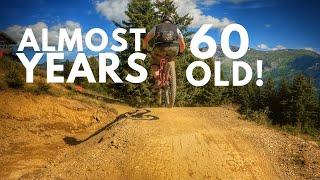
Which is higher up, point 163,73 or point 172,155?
point 163,73

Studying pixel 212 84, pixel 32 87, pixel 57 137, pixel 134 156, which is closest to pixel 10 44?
pixel 212 84

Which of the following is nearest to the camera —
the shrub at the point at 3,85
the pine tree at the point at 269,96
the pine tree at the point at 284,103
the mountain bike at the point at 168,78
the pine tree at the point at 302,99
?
the mountain bike at the point at 168,78

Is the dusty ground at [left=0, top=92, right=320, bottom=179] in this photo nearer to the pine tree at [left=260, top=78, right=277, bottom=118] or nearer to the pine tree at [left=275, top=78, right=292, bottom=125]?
the pine tree at [left=275, top=78, right=292, bottom=125]

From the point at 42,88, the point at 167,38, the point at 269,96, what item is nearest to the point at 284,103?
the point at 269,96

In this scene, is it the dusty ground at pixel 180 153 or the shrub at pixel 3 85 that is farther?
the shrub at pixel 3 85

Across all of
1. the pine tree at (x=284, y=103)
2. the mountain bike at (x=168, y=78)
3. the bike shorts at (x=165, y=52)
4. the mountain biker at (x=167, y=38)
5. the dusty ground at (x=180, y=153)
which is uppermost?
the mountain biker at (x=167, y=38)

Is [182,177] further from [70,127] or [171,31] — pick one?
[70,127]

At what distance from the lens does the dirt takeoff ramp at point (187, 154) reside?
9117 millimetres

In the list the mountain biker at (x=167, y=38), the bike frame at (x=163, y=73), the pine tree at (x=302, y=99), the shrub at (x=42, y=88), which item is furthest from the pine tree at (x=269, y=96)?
the mountain biker at (x=167, y=38)

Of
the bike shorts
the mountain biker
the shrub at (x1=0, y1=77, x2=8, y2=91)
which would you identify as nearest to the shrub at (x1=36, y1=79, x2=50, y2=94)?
the shrub at (x1=0, y1=77, x2=8, y2=91)

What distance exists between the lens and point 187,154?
9641mm

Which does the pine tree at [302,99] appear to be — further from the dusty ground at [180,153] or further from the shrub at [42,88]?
the dusty ground at [180,153]

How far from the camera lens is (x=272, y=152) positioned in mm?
10125

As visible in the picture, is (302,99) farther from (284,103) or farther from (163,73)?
(163,73)
